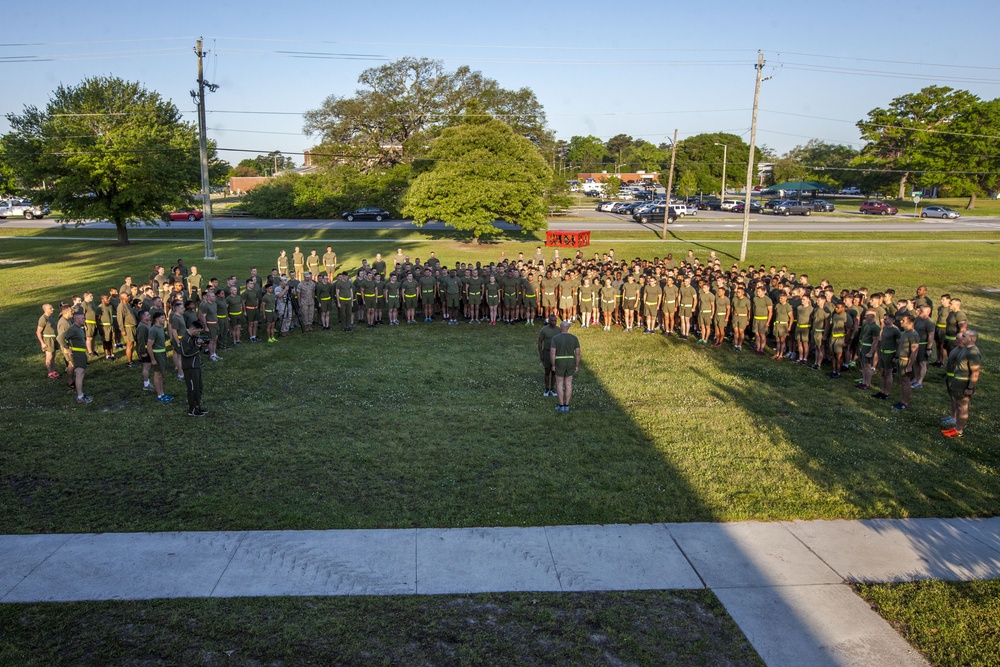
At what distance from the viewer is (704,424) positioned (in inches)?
479

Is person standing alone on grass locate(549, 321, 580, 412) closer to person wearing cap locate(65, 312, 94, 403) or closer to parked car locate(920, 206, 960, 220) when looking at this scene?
person wearing cap locate(65, 312, 94, 403)

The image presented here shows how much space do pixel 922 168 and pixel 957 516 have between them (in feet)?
277

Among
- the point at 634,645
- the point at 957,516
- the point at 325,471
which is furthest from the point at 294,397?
the point at 957,516

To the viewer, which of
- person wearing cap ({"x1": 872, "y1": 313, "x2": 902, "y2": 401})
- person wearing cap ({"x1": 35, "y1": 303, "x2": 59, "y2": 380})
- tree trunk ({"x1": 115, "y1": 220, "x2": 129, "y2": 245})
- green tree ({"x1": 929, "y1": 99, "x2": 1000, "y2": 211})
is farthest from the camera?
green tree ({"x1": 929, "y1": 99, "x2": 1000, "y2": 211})

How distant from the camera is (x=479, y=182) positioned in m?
40.2

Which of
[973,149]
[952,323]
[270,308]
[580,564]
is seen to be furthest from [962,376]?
[973,149]

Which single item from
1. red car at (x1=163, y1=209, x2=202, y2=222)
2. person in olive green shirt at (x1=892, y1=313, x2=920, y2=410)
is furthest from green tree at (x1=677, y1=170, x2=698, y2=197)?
person in olive green shirt at (x1=892, y1=313, x2=920, y2=410)

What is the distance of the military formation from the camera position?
1321cm

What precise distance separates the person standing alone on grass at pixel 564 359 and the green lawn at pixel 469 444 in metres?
0.49

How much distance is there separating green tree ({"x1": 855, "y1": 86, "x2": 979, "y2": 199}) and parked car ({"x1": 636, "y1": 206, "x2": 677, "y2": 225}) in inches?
1347

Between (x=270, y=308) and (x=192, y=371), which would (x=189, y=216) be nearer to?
(x=270, y=308)

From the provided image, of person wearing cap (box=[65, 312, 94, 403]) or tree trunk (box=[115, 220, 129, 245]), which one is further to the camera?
tree trunk (box=[115, 220, 129, 245])

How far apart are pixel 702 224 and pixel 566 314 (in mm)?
42140

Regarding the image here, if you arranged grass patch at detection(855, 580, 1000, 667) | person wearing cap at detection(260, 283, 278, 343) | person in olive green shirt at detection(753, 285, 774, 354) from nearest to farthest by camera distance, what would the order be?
grass patch at detection(855, 580, 1000, 667) → person in olive green shirt at detection(753, 285, 774, 354) → person wearing cap at detection(260, 283, 278, 343)
